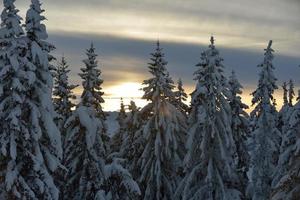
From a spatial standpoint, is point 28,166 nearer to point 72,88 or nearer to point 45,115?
point 45,115

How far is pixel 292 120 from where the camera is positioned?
83.3 feet

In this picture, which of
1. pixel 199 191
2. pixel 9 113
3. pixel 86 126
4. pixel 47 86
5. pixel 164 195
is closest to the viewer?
pixel 9 113

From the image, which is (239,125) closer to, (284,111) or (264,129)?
(264,129)

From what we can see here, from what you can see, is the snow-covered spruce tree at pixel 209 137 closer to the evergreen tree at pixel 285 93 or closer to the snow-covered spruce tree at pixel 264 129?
the snow-covered spruce tree at pixel 264 129

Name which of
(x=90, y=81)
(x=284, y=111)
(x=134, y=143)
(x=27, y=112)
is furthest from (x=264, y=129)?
(x=27, y=112)

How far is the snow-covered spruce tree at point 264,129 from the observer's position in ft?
144

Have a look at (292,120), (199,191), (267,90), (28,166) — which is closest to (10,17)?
(28,166)

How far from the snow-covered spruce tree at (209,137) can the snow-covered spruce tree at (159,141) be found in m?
2.63

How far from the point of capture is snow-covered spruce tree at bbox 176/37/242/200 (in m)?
31.8

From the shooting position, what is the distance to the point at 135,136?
37.8 m

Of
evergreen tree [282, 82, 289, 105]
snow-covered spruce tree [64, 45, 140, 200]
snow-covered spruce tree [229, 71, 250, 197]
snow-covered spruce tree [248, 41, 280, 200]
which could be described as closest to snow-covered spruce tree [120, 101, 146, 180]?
snow-covered spruce tree [64, 45, 140, 200]

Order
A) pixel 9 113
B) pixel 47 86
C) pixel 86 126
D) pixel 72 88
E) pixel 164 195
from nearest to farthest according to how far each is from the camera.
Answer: pixel 9 113, pixel 47 86, pixel 86 126, pixel 164 195, pixel 72 88

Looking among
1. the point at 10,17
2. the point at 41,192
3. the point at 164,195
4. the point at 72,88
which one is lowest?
the point at 164,195

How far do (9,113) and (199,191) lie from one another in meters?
15.1
